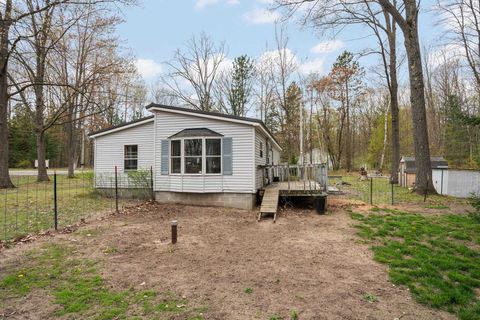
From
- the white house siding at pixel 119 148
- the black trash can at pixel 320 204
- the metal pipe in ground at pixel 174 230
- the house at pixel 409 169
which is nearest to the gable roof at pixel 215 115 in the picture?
the white house siding at pixel 119 148

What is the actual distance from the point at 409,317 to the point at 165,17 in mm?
14365

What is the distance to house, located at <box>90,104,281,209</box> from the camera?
9781 millimetres

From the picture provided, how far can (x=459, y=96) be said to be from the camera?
25.9 m

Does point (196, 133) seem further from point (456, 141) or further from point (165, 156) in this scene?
point (456, 141)

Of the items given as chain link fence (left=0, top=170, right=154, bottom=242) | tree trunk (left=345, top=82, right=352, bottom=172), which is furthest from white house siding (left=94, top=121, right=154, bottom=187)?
tree trunk (left=345, top=82, right=352, bottom=172)

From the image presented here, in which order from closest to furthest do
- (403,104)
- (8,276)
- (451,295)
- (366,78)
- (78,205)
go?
(451,295)
(8,276)
(78,205)
(366,78)
(403,104)

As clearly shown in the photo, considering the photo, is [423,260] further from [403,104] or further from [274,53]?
[403,104]

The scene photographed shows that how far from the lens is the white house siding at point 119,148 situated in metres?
12.2

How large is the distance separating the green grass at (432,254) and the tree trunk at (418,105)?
3.78 m

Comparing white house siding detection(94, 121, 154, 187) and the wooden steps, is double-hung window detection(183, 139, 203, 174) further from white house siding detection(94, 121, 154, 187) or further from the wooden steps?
the wooden steps

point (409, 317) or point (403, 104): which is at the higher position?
point (403, 104)

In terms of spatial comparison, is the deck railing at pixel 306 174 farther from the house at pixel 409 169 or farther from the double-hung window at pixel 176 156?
the house at pixel 409 169

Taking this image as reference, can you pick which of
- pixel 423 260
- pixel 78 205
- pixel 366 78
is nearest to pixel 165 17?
pixel 78 205

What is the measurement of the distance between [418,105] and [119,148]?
12872 mm
